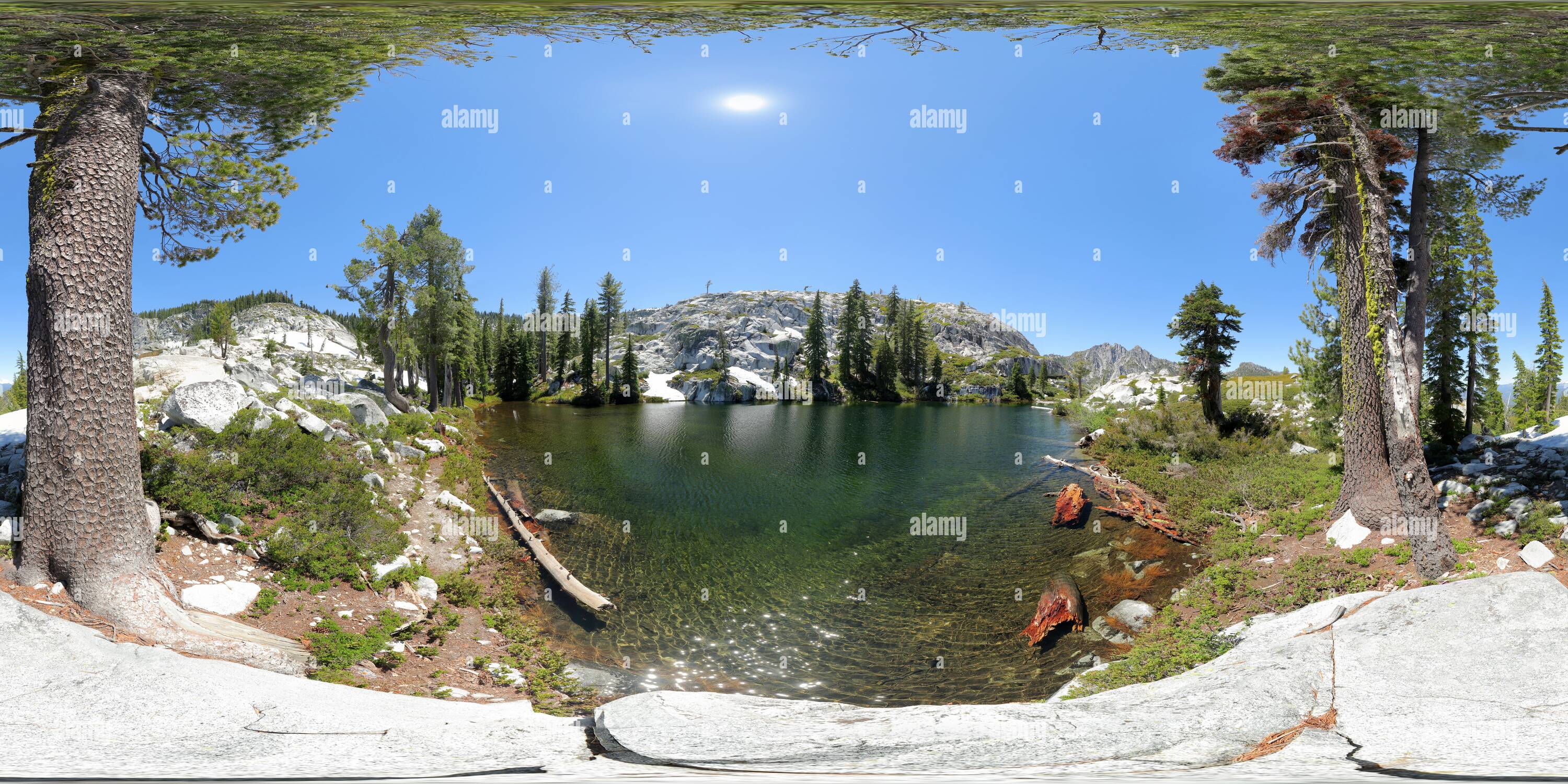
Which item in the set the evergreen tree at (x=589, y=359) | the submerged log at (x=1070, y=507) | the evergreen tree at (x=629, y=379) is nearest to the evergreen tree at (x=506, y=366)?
the evergreen tree at (x=589, y=359)

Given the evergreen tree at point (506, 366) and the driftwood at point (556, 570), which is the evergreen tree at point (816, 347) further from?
the driftwood at point (556, 570)

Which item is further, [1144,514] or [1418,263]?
[1144,514]

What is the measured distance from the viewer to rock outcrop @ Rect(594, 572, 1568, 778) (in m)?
2.34

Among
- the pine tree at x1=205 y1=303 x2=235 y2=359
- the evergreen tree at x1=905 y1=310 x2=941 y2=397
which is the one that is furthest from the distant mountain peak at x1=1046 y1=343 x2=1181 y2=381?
the pine tree at x1=205 y1=303 x2=235 y2=359

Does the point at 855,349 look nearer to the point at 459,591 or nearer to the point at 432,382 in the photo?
the point at 432,382

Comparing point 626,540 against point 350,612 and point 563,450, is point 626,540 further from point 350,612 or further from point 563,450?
point 563,450

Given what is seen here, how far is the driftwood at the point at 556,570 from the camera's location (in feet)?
21.7

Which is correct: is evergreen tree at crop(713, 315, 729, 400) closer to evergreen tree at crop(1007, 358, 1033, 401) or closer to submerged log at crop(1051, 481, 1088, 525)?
evergreen tree at crop(1007, 358, 1033, 401)

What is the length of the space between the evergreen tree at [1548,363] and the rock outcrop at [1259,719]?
148 inches

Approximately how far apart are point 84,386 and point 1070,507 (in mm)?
14465

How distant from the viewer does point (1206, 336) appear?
1490 centimetres

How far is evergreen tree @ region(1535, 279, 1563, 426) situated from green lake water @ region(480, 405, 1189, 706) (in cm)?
482

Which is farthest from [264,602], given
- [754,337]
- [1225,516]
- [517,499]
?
[754,337]

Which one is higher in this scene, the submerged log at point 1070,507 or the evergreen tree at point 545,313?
the evergreen tree at point 545,313
